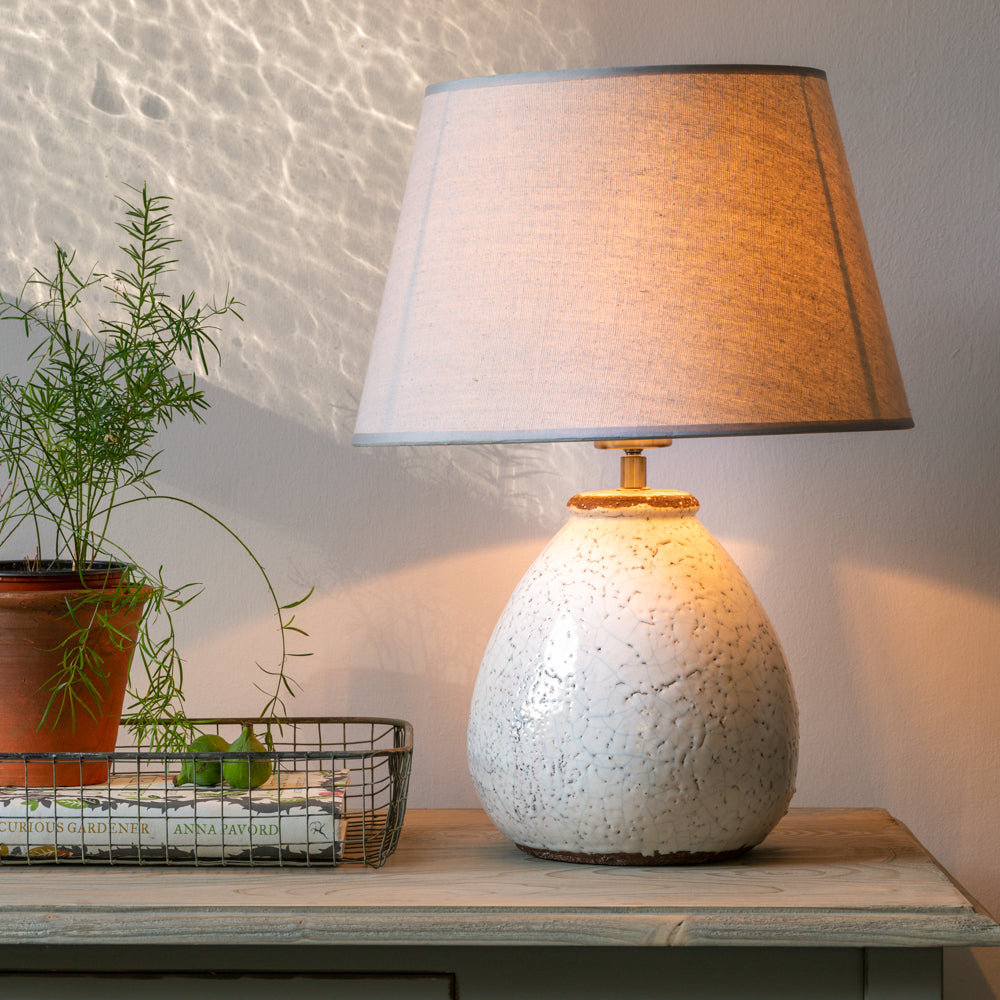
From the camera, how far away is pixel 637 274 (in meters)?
0.83

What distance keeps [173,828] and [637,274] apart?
556 mm

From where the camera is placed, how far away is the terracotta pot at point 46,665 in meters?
1.00

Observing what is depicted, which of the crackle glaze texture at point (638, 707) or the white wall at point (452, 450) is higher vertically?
the white wall at point (452, 450)

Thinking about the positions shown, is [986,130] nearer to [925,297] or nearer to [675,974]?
[925,297]

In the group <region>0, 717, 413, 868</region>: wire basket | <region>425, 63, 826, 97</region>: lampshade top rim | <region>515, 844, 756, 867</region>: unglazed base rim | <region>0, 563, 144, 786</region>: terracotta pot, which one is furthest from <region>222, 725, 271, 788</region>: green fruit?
<region>425, 63, 826, 97</region>: lampshade top rim

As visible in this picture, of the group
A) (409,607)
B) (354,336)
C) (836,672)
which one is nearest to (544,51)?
(354,336)

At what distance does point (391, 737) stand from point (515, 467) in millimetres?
308

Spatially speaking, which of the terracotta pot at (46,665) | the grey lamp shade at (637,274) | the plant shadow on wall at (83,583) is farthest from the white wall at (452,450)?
the grey lamp shade at (637,274)

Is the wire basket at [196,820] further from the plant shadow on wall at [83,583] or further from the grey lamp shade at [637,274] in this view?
the grey lamp shade at [637,274]

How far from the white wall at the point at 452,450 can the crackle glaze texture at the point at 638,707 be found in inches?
11.9

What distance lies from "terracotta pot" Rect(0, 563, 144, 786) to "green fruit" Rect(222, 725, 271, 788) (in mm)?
117

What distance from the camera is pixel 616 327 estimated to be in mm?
824

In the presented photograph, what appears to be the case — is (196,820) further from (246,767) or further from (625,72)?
(625,72)

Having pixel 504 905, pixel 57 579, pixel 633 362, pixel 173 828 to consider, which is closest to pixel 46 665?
pixel 57 579
